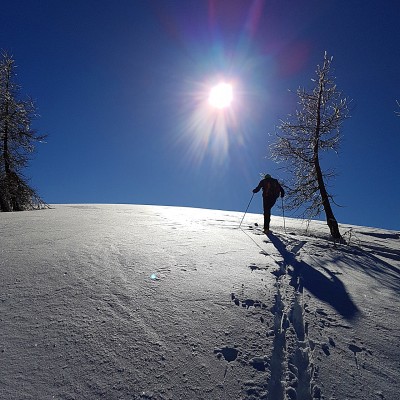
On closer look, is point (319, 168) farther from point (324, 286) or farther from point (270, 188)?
point (324, 286)

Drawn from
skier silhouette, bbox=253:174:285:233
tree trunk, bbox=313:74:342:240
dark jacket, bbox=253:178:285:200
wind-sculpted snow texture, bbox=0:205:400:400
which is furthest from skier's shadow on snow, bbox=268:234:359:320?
tree trunk, bbox=313:74:342:240

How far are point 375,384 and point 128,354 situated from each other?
5.73 ft

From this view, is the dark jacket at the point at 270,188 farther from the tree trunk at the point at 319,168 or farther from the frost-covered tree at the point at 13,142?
the frost-covered tree at the point at 13,142

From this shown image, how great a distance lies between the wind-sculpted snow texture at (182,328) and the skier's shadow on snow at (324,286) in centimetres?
3

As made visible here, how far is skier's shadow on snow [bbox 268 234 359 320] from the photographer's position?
9.37 ft

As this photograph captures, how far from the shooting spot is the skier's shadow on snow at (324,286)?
2.86m

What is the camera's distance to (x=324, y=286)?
350 centimetres

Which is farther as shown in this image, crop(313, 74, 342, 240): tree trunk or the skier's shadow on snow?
crop(313, 74, 342, 240): tree trunk

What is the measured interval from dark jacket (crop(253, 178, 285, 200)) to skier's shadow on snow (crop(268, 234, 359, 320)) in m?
5.50

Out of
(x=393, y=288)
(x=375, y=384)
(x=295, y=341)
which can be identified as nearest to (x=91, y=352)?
(x=295, y=341)

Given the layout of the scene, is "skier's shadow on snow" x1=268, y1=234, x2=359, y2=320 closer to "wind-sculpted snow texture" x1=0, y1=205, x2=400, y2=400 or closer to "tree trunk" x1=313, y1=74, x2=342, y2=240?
"wind-sculpted snow texture" x1=0, y1=205, x2=400, y2=400

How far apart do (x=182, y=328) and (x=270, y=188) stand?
8.58m

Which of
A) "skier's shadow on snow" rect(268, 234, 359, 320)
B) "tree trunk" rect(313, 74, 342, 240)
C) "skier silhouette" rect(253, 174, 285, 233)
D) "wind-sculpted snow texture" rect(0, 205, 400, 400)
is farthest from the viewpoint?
"tree trunk" rect(313, 74, 342, 240)

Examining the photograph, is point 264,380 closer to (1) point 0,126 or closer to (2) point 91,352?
(2) point 91,352
